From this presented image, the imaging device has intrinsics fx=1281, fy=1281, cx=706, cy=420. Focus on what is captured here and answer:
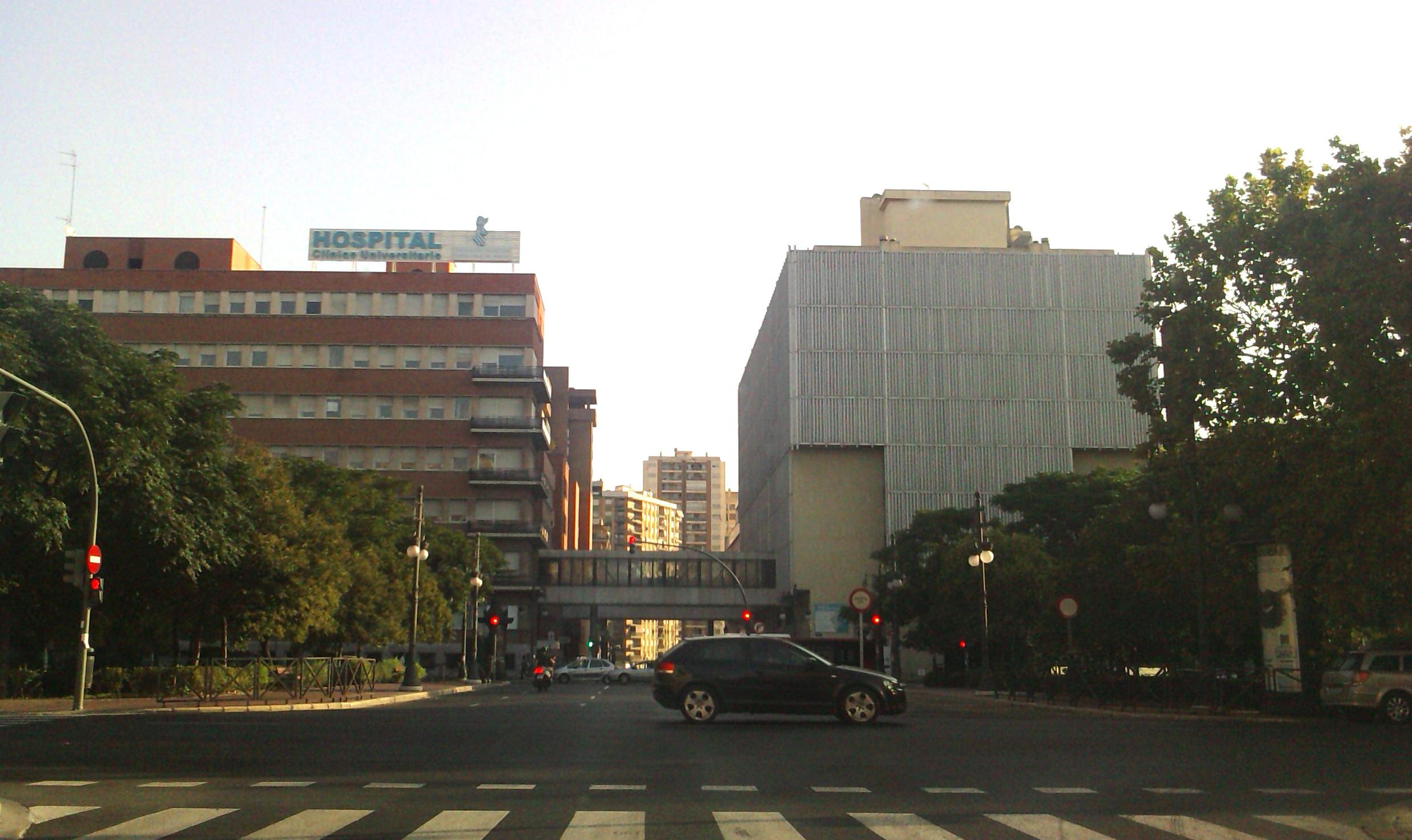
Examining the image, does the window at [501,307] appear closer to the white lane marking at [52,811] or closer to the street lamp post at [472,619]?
the street lamp post at [472,619]

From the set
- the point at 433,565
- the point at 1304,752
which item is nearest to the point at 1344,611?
the point at 1304,752

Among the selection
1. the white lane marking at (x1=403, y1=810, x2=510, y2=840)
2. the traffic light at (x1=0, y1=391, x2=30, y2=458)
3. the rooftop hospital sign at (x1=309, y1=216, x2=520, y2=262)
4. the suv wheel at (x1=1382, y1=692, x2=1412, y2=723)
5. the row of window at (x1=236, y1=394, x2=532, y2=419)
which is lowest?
the suv wheel at (x1=1382, y1=692, x2=1412, y2=723)

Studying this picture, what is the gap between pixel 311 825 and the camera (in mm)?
9773

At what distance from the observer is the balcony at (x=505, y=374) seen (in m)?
87.6

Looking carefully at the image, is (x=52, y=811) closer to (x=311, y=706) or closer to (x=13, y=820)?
(x=13, y=820)

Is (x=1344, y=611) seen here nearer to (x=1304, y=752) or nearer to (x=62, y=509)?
(x=1304, y=752)

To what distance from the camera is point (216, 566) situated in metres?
37.8

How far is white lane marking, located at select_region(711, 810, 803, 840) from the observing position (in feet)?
30.8

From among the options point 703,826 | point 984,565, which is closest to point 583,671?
point 984,565

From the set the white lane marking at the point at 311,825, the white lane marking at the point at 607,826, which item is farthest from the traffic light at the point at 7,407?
the white lane marking at the point at 607,826

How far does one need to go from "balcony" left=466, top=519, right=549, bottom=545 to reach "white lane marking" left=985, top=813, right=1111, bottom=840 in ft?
258

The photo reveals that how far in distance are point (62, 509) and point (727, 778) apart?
2232 centimetres

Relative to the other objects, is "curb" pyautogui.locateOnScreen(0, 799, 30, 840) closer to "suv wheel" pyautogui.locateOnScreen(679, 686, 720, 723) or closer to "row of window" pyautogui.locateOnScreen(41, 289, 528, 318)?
"suv wheel" pyautogui.locateOnScreen(679, 686, 720, 723)

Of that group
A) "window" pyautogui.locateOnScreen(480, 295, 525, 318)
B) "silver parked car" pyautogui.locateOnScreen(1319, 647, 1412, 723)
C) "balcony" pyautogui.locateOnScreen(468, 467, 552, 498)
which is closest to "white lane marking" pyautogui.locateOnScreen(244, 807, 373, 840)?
"silver parked car" pyautogui.locateOnScreen(1319, 647, 1412, 723)
